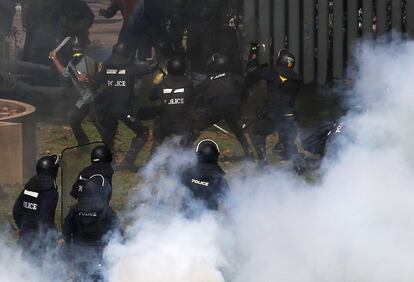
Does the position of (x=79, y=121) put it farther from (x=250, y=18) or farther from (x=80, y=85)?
(x=250, y=18)

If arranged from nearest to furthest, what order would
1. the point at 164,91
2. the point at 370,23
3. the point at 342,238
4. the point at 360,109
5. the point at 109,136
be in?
the point at 342,238 < the point at 360,109 < the point at 164,91 < the point at 109,136 < the point at 370,23

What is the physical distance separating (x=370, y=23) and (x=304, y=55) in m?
1.29

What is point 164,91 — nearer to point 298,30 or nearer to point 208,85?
point 208,85

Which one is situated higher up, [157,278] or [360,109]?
[360,109]

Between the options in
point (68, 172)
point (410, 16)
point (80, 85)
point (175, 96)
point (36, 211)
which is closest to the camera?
point (36, 211)

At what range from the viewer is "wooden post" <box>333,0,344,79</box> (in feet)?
75.8

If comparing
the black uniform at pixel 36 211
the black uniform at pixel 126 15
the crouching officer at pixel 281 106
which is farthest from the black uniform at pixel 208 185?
the black uniform at pixel 126 15

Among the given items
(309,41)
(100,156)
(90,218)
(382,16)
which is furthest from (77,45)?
(90,218)

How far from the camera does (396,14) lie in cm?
2272

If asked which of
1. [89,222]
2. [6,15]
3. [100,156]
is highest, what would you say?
[6,15]

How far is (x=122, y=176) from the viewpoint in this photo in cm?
1862

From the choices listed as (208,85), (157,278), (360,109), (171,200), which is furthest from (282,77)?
(157,278)

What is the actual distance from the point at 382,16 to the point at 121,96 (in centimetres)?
595

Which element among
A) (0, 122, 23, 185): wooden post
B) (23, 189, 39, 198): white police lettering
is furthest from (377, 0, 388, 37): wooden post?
(23, 189, 39, 198): white police lettering
